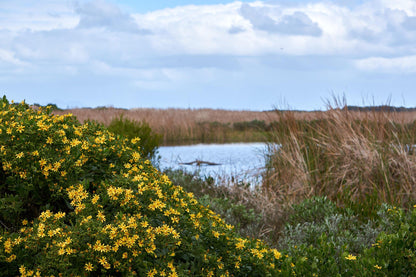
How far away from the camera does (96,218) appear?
2.73 meters

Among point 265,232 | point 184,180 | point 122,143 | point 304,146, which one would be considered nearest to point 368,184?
point 304,146

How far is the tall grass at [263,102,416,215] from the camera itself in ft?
24.4

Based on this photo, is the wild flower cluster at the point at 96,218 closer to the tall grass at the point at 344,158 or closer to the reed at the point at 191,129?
the tall grass at the point at 344,158

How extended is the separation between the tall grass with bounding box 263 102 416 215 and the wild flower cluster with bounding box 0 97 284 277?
408 centimetres

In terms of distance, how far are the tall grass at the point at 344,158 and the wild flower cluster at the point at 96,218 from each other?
4.08m

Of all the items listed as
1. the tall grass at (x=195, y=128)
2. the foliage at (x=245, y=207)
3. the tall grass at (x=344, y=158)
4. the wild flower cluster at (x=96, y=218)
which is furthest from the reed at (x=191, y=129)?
the wild flower cluster at (x=96, y=218)

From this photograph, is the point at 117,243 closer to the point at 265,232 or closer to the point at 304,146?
the point at 265,232

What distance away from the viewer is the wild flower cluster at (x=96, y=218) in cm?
243

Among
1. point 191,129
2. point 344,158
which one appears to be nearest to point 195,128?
point 191,129

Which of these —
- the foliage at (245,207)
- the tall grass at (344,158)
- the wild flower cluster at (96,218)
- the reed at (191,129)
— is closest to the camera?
the wild flower cluster at (96,218)

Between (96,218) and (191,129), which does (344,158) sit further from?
(191,129)

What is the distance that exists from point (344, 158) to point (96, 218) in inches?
239

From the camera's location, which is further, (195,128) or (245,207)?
(195,128)

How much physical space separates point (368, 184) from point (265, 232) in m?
2.71
